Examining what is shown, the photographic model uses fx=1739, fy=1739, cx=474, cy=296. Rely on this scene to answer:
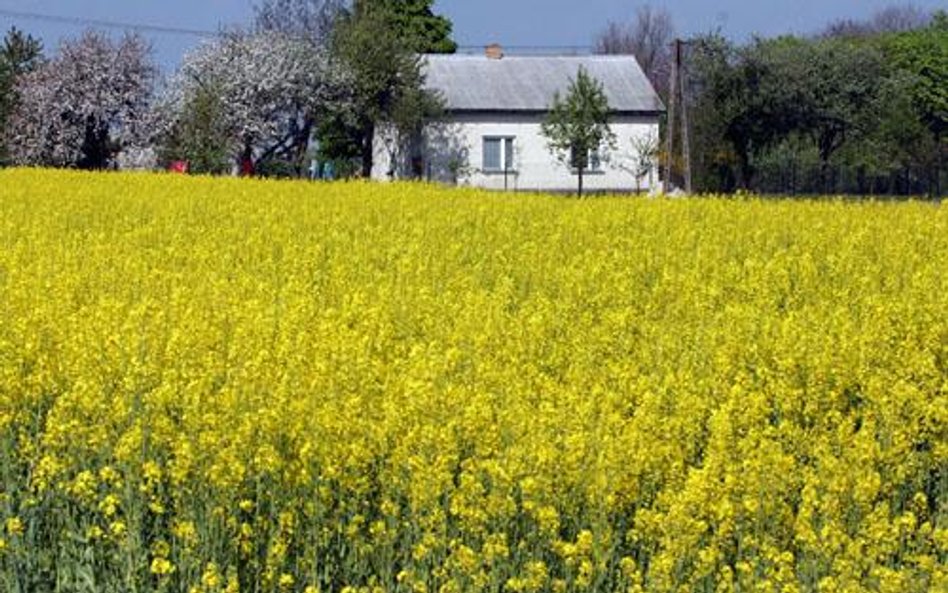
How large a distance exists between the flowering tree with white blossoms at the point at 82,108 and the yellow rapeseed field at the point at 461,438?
45796 mm

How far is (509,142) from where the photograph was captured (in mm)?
61281

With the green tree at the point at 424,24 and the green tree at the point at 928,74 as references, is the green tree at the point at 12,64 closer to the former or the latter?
the green tree at the point at 424,24

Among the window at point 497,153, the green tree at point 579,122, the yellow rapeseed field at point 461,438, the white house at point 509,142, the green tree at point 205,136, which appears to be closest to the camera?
the yellow rapeseed field at point 461,438

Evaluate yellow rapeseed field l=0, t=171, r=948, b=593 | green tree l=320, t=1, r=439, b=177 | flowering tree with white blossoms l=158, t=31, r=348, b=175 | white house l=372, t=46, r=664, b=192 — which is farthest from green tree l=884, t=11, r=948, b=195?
yellow rapeseed field l=0, t=171, r=948, b=593

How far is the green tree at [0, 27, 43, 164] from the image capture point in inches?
2355

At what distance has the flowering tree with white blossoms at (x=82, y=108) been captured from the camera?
57.0 metres

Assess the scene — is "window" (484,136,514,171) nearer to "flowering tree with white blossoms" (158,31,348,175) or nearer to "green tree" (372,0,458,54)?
"flowering tree with white blossoms" (158,31,348,175)

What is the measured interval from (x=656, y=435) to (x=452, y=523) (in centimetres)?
115

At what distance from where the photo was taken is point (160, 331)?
29.6 ft

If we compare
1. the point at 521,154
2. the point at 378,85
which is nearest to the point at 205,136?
the point at 378,85

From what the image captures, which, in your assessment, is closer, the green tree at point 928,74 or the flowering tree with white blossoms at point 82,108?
the flowering tree with white blossoms at point 82,108

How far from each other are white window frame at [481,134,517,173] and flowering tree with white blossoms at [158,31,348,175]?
18.4 feet

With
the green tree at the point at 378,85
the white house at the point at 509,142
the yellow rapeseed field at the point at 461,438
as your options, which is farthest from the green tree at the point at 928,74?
the yellow rapeseed field at the point at 461,438

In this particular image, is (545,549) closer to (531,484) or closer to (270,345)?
(531,484)
